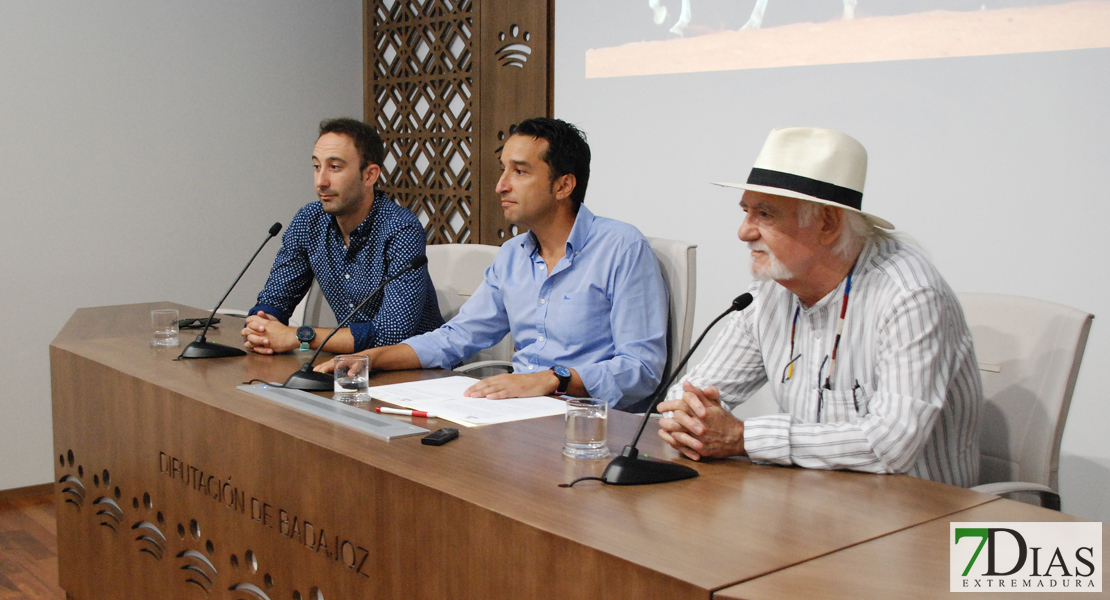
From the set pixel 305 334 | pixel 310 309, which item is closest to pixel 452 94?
pixel 310 309

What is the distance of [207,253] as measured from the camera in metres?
4.08

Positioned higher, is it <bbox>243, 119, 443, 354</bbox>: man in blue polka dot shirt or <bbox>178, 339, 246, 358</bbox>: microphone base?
<bbox>243, 119, 443, 354</bbox>: man in blue polka dot shirt

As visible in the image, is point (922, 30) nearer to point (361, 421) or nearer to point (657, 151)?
point (657, 151)

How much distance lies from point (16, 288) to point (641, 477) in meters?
3.21

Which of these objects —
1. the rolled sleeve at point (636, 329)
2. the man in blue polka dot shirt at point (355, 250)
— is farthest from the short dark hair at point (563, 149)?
the man in blue polka dot shirt at point (355, 250)

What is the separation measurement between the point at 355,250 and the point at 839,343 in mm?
1626

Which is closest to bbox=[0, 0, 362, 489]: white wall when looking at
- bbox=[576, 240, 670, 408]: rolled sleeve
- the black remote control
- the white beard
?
bbox=[576, 240, 670, 408]: rolled sleeve

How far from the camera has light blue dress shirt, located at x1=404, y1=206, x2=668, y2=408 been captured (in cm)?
217

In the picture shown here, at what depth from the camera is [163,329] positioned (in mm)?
2330

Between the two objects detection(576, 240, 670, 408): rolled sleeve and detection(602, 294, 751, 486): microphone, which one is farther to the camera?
detection(576, 240, 670, 408): rolled sleeve

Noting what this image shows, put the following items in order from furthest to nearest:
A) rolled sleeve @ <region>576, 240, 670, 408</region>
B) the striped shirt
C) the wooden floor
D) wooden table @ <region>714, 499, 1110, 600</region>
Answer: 1. the wooden floor
2. rolled sleeve @ <region>576, 240, 670, 408</region>
3. the striped shirt
4. wooden table @ <region>714, 499, 1110, 600</region>

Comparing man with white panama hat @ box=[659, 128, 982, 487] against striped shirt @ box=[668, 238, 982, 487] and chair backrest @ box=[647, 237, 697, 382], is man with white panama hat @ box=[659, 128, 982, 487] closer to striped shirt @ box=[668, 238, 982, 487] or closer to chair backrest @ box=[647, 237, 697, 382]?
striped shirt @ box=[668, 238, 982, 487]

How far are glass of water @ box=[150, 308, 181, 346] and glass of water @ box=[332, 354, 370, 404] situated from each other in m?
0.82

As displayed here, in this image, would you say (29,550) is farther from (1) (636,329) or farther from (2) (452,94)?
(2) (452,94)
